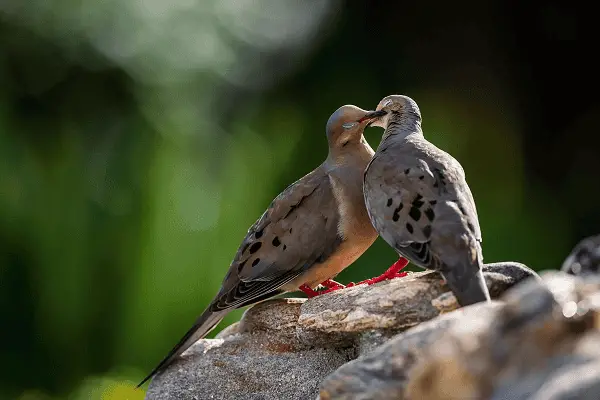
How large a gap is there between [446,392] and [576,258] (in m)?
0.47

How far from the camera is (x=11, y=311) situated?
4.23 metres

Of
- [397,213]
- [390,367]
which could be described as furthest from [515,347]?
[397,213]

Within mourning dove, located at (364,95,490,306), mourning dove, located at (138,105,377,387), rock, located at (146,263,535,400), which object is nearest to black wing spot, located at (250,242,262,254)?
mourning dove, located at (138,105,377,387)

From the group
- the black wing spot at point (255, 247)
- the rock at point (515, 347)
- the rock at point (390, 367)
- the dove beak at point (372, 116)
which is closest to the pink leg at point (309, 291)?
the black wing spot at point (255, 247)

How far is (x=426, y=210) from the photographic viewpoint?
2.12 meters

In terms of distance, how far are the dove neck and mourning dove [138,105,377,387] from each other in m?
0.14

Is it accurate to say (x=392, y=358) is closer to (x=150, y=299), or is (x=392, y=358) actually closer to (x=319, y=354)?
(x=319, y=354)

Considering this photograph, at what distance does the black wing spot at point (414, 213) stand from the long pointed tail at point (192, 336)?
0.75m

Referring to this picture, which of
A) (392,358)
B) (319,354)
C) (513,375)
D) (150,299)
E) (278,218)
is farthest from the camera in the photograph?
(150,299)

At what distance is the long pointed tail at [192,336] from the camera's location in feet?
8.39

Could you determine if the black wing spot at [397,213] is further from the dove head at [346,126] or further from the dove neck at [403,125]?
the dove head at [346,126]

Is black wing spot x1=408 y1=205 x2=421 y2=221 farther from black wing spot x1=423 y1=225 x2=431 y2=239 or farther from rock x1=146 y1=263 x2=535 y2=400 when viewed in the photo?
rock x1=146 y1=263 x2=535 y2=400

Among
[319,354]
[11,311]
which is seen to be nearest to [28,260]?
[11,311]

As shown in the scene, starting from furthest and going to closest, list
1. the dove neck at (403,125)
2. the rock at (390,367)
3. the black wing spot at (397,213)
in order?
1. the dove neck at (403,125)
2. the black wing spot at (397,213)
3. the rock at (390,367)
